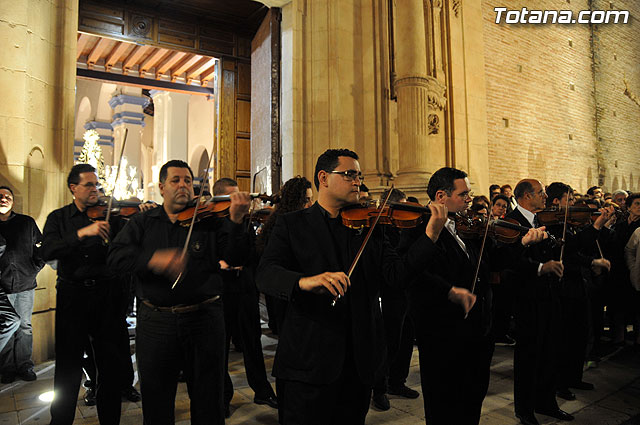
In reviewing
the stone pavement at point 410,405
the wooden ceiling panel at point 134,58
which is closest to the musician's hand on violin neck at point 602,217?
the stone pavement at point 410,405

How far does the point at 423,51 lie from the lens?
774 cm

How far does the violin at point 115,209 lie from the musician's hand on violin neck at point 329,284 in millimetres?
2005

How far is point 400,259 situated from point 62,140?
15.5 ft

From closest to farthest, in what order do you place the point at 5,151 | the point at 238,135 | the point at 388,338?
the point at 388,338 < the point at 5,151 < the point at 238,135

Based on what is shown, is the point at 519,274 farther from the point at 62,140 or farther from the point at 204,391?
the point at 62,140

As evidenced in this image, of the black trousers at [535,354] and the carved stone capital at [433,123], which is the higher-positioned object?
the carved stone capital at [433,123]

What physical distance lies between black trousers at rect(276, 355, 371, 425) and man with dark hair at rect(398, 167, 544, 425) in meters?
0.70

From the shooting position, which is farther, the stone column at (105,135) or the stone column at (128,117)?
the stone column at (105,135)

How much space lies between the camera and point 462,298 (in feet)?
7.78

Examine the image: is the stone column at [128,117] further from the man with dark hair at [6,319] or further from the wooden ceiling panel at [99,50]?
the man with dark hair at [6,319]

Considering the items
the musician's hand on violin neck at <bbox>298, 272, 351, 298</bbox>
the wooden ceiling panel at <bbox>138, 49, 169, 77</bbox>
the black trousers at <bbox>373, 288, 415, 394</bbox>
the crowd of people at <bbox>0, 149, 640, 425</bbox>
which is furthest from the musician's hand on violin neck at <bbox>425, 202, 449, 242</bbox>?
the wooden ceiling panel at <bbox>138, 49, 169, 77</bbox>

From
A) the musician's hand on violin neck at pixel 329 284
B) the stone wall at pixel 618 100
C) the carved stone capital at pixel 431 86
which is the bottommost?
the musician's hand on violin neck at pixel 329 284

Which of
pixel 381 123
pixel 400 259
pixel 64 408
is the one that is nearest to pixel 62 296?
pixel 64 408

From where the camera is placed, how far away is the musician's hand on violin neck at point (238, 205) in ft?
8.22
